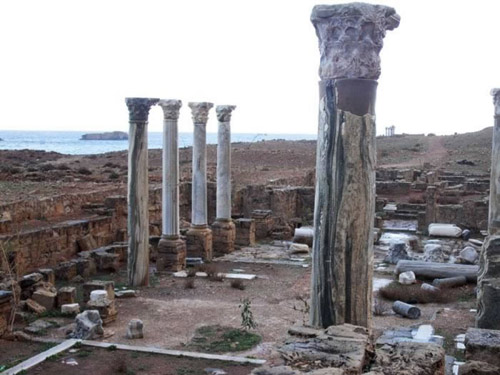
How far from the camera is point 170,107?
52.6ft

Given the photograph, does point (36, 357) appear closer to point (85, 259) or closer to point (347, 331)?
point (347, 331)

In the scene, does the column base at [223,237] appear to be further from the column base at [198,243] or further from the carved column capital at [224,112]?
the carved column capital at [224,112]

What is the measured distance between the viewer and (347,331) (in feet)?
20.3

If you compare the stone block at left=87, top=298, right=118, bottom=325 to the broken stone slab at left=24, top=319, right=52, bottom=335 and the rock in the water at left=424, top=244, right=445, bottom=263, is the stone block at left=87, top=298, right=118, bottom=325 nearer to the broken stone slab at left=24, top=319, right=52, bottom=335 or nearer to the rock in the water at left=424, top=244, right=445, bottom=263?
the broken stone slab at left=24, top=319, right=52, bottom=335

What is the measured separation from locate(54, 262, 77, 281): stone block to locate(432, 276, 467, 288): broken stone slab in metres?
8.36

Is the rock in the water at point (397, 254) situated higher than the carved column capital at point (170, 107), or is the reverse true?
the carved column capital at point (170, 107)

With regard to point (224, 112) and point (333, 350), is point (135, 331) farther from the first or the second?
point (224, 112)

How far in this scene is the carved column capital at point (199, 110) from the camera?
18.0m

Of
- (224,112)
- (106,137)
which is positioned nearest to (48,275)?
(224,112)

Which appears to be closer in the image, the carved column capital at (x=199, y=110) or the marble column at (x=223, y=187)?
the carved column capital at (x=199, y=110)

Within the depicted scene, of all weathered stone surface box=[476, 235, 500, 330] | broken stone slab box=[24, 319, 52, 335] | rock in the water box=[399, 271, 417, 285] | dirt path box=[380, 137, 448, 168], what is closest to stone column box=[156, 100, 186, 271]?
broken stone slab box=[24, 319, 52, 335]

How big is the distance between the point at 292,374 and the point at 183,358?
4922 mm

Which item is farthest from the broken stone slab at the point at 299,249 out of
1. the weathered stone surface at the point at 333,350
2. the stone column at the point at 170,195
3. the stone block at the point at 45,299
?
the weathered stone surface at the point at 333,350

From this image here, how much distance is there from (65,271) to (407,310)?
7.72 m
